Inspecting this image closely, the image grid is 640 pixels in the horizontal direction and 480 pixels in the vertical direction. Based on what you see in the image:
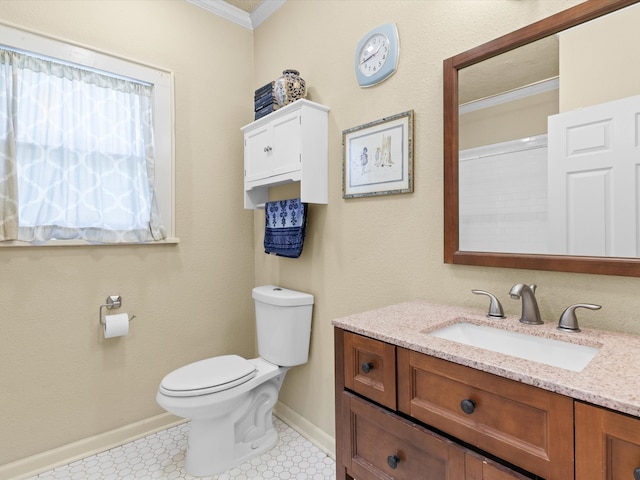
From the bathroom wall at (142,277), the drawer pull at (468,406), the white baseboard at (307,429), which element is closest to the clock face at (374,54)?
the bathroom wall at (142,277)

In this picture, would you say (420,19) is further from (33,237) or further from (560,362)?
(33,237)

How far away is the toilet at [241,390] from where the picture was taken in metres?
1.61

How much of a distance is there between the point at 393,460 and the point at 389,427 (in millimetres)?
93

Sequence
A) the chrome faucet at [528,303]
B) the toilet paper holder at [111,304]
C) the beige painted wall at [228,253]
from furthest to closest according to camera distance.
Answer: the toilet paper holder at [111,304], the beige painted wall at [228,253], the chrome faucet at [528,303]

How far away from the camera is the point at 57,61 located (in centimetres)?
175

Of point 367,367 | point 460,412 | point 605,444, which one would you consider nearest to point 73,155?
point 367,367

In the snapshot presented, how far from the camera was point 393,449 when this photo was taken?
104 centimetres

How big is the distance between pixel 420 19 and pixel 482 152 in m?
0.65

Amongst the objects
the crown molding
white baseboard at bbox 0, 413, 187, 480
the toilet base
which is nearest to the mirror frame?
the toilet base


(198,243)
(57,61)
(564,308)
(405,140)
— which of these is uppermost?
(57,61)

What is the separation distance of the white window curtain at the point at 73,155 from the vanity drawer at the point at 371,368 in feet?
4.75

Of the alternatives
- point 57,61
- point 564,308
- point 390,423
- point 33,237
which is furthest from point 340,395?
point 57,61

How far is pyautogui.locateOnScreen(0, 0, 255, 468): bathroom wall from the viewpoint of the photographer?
1710 millimetres

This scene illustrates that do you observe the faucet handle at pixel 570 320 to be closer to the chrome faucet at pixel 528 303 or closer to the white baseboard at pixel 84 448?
the chrome faucet at pixel 528 303
